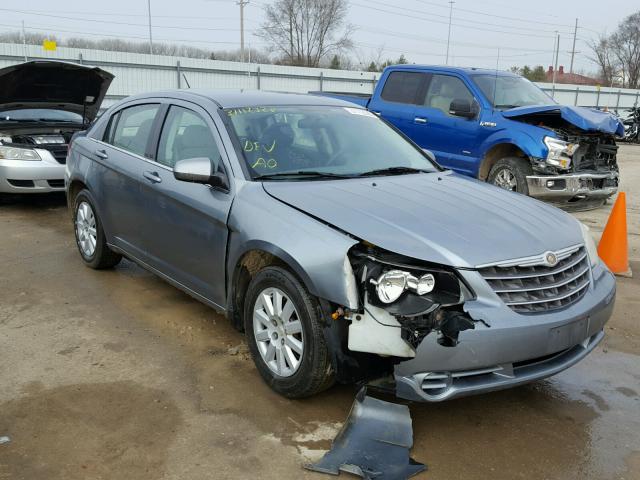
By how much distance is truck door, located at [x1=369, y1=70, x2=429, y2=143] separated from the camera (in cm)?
947

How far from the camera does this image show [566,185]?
27.5ft

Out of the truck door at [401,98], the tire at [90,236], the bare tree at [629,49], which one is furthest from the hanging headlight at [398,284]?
the bare tree at [629,49]

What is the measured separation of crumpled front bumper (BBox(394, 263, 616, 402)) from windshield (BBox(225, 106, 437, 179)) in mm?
1471

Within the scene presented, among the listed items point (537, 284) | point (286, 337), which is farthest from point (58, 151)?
point (537, 284)

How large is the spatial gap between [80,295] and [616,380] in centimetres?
402

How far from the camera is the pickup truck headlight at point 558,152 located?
826 centimetres

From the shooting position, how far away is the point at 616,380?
12.8 ft

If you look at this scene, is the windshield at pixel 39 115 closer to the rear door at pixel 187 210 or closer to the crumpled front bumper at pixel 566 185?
the rear door at pixel 187 210

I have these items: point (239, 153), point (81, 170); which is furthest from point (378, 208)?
point (81, 170)

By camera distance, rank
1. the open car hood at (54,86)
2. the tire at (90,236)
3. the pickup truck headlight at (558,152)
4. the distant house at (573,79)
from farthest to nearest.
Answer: the distant house at (573,79), the pickup truck headlight at (558,152), the open car hood at (54,86), the tire at (90,236)

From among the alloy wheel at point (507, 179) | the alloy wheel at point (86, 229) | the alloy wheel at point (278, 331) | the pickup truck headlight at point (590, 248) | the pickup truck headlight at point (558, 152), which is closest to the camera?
the alloy wheel at point (278, 331)

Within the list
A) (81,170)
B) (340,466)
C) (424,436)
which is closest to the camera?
(340,466)

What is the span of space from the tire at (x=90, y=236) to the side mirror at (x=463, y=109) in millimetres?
5123

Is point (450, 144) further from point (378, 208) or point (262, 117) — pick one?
point (378, 208)
